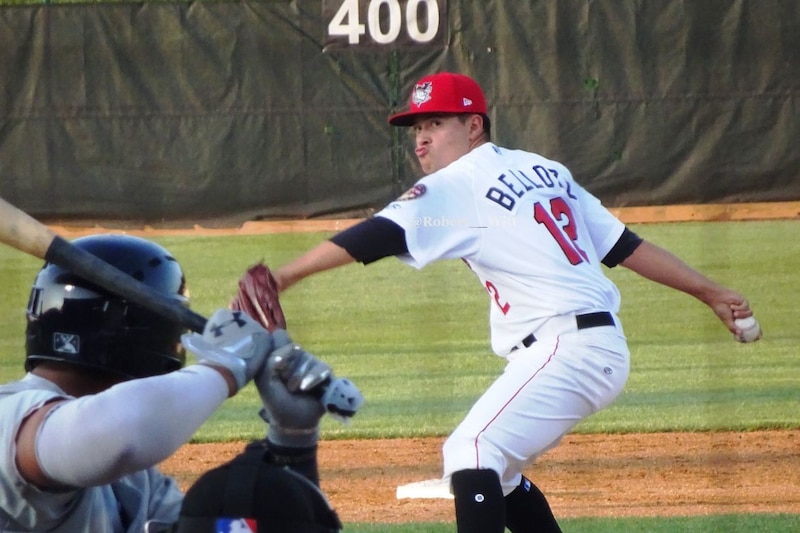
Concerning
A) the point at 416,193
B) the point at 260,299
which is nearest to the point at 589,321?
the point at 416,193

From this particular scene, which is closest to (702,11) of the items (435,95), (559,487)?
(559,487)

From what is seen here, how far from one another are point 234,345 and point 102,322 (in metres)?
0.29

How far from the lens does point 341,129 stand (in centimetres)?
1103

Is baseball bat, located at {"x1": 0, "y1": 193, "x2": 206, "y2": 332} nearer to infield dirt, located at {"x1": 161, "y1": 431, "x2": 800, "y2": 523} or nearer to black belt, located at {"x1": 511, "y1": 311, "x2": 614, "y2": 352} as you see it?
black belt, located at {"x1": 511, "y1": 311, "x2": 614, "y2": 352}

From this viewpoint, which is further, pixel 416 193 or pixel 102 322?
pixel 416 193

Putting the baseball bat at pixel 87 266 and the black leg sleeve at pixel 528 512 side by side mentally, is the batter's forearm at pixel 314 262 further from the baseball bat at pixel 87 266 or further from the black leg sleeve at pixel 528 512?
the baseball bat at pixel 87 266

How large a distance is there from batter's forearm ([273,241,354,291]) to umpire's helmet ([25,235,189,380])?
1.32 meters

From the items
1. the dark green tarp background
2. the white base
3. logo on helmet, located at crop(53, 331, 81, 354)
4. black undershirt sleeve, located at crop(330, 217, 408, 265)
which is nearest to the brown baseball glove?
logo on helmet, located at crop(53, 331, 81, 354)

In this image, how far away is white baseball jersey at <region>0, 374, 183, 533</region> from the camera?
59.5 inches

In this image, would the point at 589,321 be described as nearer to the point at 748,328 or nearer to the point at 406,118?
the point at 748,328

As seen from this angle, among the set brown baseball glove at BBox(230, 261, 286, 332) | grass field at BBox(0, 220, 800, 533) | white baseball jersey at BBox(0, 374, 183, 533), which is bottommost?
grass field at BBox(0, 220, 800, 533)

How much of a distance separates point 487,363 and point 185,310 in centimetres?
642

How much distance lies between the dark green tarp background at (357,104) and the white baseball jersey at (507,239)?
7.49 metres

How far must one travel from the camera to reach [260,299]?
2285 millimetres
